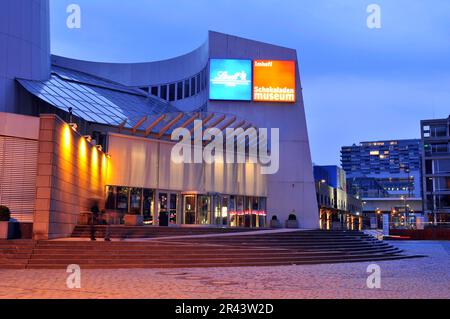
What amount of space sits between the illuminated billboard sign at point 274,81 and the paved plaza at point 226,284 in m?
26.9

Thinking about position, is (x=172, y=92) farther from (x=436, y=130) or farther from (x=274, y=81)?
(x=436, y=130)

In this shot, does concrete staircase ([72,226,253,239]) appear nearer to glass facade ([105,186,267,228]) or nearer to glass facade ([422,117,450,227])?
glass facade ([105,186,267,228])

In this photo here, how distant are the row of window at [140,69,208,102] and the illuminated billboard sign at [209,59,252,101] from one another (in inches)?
72.8

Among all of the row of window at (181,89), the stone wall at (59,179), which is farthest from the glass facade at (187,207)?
the row of window at (181,89)

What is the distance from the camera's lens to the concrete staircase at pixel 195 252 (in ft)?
63.4

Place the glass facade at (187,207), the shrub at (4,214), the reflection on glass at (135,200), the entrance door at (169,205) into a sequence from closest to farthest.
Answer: the shrub at (4,214)
the glass facade at (187,207)
the reflection on glass at (135,200)
the entrance door at (169,205)

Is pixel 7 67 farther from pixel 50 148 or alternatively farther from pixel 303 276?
pixel 303 276

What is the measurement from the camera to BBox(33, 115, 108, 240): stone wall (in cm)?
2169

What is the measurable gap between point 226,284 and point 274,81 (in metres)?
32.7

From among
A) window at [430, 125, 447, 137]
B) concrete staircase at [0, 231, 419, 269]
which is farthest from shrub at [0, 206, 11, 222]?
window at [430, 125, 447, 137]

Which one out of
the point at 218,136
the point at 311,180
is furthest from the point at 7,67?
the point at 311,180

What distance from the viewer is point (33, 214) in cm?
2236

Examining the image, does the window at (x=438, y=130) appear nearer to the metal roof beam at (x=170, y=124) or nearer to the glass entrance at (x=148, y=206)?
the metal roof beam at (x=170, y=124)
